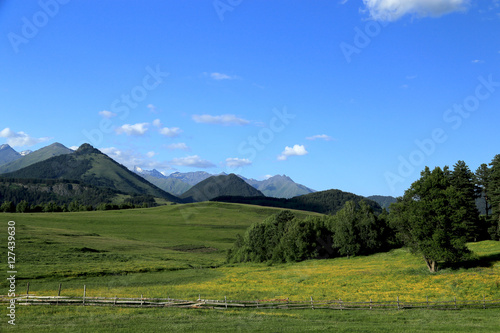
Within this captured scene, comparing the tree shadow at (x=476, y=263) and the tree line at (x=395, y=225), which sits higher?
the tree line at (x=395, y=225)

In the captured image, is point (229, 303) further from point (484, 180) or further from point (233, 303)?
point (484, 180)

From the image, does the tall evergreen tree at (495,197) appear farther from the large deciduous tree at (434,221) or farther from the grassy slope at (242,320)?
the grassy slope at (242,320)

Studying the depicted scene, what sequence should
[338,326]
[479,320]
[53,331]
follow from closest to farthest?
1. [53,331]
2. [338,326]
3. [479,320]

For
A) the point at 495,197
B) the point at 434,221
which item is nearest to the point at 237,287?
the point at 434,221

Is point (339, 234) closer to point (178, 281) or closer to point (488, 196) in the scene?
point (488, 196)

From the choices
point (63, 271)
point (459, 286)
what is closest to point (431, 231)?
point (459, 286)

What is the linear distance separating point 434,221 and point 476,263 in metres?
8.81

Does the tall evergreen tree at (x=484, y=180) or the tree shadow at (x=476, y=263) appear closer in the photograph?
the tree shadow at (x=476, y=263)

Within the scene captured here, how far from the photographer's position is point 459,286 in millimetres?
45906

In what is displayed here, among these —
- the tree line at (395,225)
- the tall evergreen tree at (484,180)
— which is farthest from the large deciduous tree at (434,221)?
the tall evergreen tree at (484,180)

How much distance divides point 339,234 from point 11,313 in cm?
7528

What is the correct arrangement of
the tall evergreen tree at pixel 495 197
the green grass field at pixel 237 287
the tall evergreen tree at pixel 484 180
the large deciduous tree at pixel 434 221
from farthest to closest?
the tall evergreen tree at pixel 484 180 < the tall evergreen tree at pixel 495 197 < the large deciduous tree at pixel 434 221 < the green grass field at pixel 237 287

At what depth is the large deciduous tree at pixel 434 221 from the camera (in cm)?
5622

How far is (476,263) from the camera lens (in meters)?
57.7
